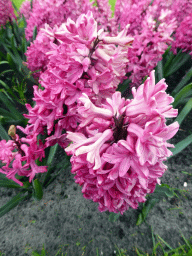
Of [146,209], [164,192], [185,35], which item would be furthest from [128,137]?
[185,35]

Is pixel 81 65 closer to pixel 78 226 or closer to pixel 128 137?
pixel 128 137

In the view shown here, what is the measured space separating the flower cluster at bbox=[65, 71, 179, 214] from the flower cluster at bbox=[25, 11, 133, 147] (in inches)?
6.3

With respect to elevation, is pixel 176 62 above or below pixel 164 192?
above

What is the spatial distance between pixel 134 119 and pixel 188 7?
2230 mm

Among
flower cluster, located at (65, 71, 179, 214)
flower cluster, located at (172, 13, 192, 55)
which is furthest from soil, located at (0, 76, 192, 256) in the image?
flower cluster, located at (172, 13, 192, 55)

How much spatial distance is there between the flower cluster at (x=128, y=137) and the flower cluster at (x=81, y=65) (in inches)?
6.3

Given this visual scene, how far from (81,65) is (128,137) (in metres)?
0.37

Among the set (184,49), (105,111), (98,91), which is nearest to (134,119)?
(105,111)

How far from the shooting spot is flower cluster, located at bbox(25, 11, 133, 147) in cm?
64

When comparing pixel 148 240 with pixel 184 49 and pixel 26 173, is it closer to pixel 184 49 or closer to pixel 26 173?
pixel 26 173

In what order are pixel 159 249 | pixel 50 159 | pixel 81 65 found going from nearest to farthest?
pixel 81 65, pixel 159 249, pixel 50 159

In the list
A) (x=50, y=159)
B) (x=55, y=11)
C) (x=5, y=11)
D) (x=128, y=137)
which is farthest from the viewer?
(x=5, y=11)

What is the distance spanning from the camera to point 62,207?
1.24 meters

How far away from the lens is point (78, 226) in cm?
115
